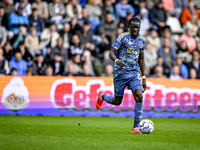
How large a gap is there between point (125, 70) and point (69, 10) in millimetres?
9551

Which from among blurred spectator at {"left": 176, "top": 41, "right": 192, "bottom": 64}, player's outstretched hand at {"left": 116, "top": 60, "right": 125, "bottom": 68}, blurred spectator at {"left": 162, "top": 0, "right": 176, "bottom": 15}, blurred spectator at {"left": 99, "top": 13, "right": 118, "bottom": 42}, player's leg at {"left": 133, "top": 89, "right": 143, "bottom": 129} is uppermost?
blurred spectator at {"left": 162, "top": 0, "right": 176, "bottom": 15}

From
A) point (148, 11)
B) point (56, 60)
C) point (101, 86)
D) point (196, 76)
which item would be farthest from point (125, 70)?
point (148, 11)

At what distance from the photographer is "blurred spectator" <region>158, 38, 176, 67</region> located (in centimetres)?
1761

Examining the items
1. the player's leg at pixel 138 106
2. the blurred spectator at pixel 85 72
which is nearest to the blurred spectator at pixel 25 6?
the blurred spectator at pixel 85 72

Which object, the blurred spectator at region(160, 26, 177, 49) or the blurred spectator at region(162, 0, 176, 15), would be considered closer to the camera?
the blurred spectator at region(160, 26, 177, 49)

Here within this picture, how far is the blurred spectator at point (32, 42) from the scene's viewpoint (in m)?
15.7

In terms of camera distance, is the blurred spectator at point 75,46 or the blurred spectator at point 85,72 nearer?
the blurred spectator at point 85,72

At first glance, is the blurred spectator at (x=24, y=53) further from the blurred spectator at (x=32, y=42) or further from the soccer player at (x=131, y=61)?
the soccer player at (x=131, y=61)

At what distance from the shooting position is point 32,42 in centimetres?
1573

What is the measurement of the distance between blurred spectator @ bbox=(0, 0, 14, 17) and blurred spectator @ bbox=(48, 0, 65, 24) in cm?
167

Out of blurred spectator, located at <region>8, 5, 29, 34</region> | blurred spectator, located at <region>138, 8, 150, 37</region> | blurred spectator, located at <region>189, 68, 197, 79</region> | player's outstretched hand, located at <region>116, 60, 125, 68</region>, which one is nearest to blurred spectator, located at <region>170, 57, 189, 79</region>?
blurred spectator, located at <region>189, 68, 197, 79</region>

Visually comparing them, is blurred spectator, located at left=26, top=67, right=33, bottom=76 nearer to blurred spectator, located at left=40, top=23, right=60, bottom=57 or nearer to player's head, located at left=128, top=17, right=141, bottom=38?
blurred spectator, located at left=40, top=23, right=60, bottom=57

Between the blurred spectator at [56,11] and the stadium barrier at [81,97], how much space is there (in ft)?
13.0

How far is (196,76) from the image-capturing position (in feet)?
56.1
